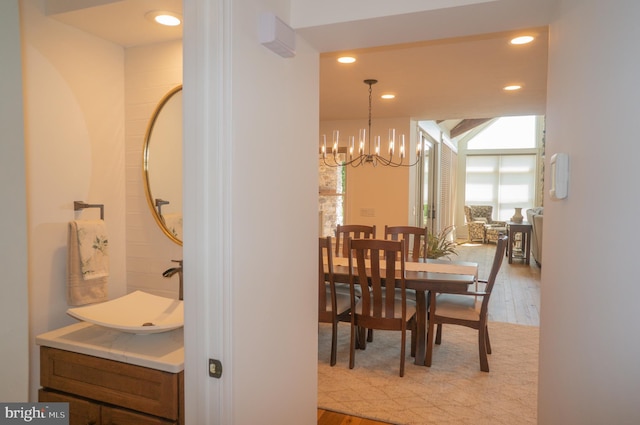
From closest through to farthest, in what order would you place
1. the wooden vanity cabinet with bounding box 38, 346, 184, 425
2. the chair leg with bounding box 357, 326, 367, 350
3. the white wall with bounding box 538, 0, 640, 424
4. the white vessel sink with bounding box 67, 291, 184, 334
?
the white wall with bounding box 538, 0, 640, 424 < the wooden vanity cabinet with bounding box 38, 346, 184, 425 < the white vessel sink with bounding box 67, 291, 184, 334 < the chair leg with bounding box 357, 326, 367, 350

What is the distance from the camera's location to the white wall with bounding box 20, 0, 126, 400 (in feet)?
5.58

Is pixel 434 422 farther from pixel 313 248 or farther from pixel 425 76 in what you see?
pixel 425 76

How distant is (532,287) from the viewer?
239 inches

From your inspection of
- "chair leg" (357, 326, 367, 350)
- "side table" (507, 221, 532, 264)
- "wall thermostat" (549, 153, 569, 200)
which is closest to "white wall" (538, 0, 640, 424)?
"wall thermostat" (549, 153, 569, 200)

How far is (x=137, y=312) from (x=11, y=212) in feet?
4.55

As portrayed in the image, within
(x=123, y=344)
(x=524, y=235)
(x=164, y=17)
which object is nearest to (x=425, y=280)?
(x=123, y=344)

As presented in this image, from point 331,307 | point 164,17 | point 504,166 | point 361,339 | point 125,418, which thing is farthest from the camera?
point 504,166

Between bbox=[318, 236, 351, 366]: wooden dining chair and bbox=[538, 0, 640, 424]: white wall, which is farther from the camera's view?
bbox=[318, 236, 351, 366]: wooden dining chair

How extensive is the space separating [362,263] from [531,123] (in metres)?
10.6

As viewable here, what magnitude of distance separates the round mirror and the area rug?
5.19ft

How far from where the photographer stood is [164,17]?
5.71 feet

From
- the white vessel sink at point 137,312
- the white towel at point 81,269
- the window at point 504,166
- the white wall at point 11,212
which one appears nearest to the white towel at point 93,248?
the white towel at point 81,269

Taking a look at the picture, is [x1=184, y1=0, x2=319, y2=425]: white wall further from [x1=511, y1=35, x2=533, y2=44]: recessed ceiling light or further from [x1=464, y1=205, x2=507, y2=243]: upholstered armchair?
[x1=464, y1=205, x2=507, y2=243]: upholstered armchair

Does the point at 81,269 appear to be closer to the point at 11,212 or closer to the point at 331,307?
the point at 11,212
